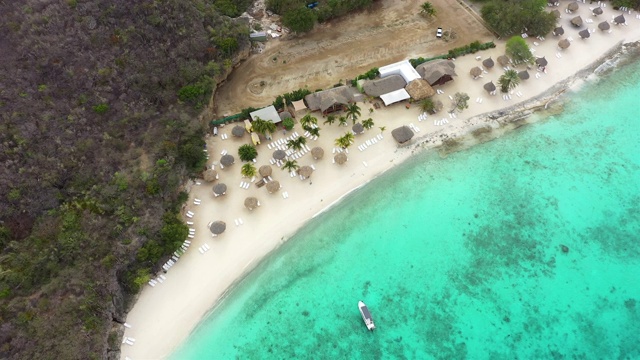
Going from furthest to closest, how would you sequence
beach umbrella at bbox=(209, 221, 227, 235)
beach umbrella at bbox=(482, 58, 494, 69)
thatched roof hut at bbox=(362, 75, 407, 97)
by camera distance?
beach umbrella at bbox=(482, 58, 494, 69) < thatched roof hut at bbox=(362, 75, 407, 97) < beach umbrella at bbox=(209, 221, 227, 235)

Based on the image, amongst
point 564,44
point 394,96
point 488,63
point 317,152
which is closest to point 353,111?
point 394,96

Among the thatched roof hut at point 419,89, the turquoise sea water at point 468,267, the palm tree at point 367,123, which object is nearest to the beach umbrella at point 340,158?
the turquoise sea water at point 468,267

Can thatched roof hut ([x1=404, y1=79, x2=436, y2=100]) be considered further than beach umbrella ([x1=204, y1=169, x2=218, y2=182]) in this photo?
Yes

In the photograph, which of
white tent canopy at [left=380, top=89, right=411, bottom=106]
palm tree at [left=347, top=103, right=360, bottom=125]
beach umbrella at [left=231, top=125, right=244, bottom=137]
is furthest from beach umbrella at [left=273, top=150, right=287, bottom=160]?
white tent canopy at [left=380, top=89, right=411, bottom=106]

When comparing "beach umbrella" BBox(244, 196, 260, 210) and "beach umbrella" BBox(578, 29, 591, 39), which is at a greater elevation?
"beach umbrella" BBox(244, 196, 260, 210)

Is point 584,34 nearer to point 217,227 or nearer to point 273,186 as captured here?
point 273,186

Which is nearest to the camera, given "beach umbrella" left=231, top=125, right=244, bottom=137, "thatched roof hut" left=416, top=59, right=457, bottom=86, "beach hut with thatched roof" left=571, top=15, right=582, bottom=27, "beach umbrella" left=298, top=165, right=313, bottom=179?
"beach umbrella" left=298, top=165, right=313, bottom=179

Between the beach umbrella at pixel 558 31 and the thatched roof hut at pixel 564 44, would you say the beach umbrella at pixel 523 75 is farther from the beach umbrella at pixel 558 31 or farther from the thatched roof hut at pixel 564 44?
the beach umbrella at pixel 558 31

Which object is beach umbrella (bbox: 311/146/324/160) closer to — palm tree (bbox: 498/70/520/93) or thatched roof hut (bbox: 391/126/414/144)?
thatched roof hut (bbox: 391/126/414/144)
